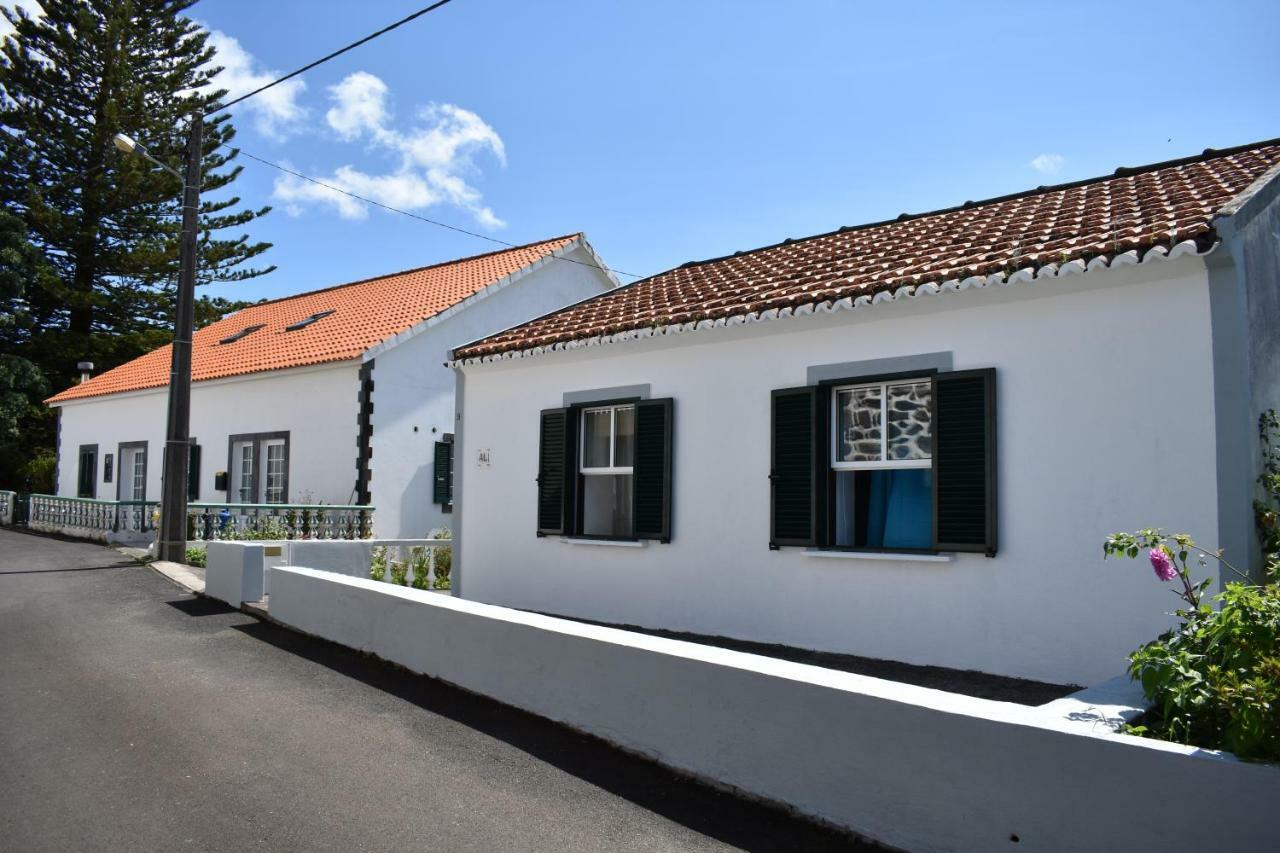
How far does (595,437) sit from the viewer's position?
10.7 meters

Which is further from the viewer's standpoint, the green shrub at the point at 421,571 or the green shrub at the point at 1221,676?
the green shrub at the point at 421,571

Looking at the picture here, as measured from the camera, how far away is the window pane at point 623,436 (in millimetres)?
10383

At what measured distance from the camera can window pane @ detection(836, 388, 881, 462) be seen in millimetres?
8156

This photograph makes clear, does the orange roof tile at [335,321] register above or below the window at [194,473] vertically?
above

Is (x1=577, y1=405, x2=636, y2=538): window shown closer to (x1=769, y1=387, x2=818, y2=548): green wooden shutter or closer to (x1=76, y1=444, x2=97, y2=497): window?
(x1=769, y1=387, x2=818, y2=548): green wooden shutter

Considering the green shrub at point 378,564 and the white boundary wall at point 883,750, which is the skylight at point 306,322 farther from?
the white boundary wall at point 883,750

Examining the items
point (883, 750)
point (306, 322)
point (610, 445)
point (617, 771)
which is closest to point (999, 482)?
point (883, 750)

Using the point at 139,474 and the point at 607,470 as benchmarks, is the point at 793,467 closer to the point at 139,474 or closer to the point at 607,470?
the point at 607,470

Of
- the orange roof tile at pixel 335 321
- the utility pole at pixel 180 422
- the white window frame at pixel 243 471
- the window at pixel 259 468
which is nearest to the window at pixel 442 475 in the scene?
the orange roof tile at pixel 335 321

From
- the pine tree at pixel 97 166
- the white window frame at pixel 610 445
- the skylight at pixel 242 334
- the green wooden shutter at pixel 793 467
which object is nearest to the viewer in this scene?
the green wooden shutter at pixel 793 467

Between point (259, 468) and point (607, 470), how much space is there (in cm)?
1291

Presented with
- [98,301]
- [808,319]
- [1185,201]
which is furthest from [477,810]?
[98,301]

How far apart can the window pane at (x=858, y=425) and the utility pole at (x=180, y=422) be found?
1033cm

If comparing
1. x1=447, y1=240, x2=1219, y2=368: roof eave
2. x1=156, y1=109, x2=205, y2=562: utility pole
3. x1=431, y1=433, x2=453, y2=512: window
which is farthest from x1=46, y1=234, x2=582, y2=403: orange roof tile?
x1=447, y1=240, x2=1219, y2=368: roof eave
